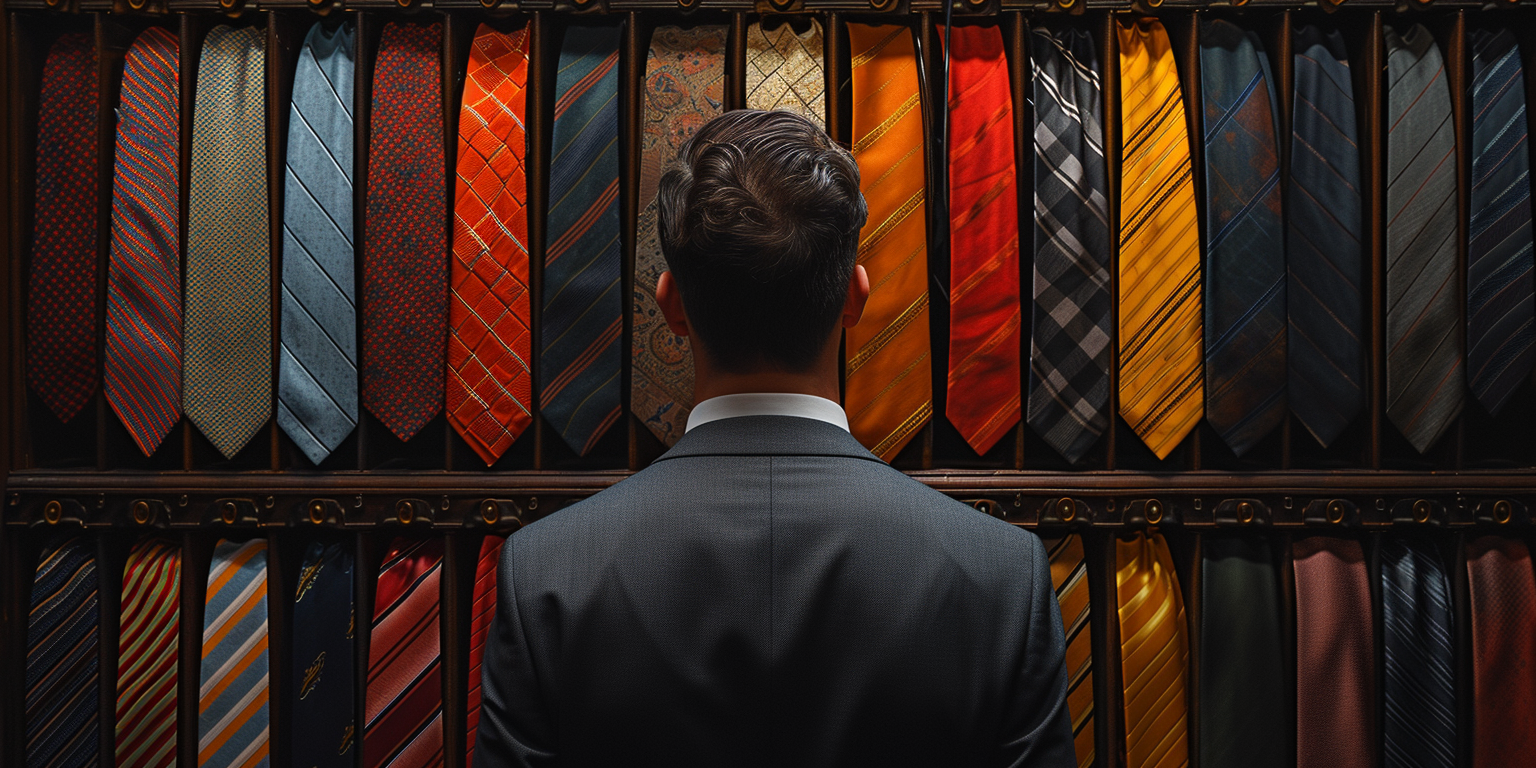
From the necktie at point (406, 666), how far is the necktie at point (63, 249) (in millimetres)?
687

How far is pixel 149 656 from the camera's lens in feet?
5.35

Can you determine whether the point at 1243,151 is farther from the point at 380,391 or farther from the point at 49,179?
the point at 49,179

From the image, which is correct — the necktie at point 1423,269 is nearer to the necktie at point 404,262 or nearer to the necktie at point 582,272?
the necktie at point 582,272

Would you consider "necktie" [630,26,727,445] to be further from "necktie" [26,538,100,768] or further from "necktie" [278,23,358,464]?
"necktie" [26,538,100,768]

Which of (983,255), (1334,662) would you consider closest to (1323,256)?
(983,255)

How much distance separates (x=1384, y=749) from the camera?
5.18ft

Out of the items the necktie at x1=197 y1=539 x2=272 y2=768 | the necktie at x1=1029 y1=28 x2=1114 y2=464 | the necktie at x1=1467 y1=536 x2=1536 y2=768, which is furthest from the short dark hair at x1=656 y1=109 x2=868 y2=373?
the necktie at x1=1467 y1=536 x2=1536 y2=768

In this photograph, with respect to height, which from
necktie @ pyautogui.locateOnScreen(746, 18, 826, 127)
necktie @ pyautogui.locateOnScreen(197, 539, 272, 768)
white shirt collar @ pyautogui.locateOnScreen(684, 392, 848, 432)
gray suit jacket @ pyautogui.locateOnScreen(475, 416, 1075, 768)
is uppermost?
necktie @ pyautogui.locateOnScreen(746, 18, 826, 127)

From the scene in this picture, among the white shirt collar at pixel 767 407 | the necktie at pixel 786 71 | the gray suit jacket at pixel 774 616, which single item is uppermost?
the necktie at pixel 786 71

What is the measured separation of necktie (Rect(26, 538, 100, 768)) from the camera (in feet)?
5.31

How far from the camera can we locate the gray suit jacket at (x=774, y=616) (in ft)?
2.71

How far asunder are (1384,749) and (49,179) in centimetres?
267

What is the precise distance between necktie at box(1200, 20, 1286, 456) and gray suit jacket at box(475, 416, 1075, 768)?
0.99m

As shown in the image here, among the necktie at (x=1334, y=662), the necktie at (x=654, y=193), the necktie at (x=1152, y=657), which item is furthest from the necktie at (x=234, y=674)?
the necktie at (x=1334, y=662)
